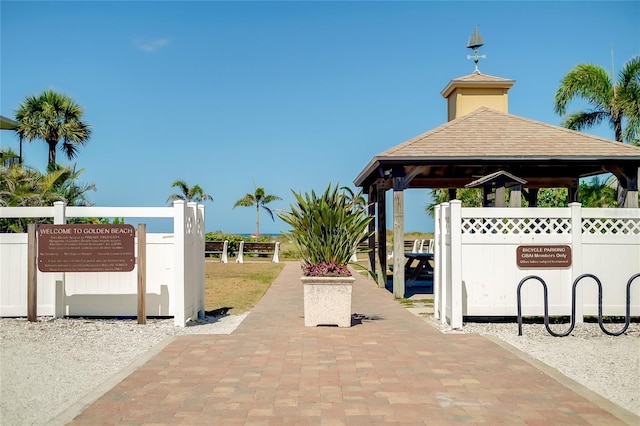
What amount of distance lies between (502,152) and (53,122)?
1093 inches

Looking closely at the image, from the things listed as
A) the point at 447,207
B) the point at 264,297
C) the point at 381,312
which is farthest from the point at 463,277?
the point at 264,297

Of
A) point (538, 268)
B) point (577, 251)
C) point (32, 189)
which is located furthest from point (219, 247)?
point (577, 251)

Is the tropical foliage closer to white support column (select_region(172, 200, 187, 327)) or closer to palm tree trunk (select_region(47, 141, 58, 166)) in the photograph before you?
white support column (select_region(172, 200, 187, 327))

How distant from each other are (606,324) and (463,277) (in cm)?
264

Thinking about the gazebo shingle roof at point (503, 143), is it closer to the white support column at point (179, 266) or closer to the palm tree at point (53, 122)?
the white support column at point (179, 266)

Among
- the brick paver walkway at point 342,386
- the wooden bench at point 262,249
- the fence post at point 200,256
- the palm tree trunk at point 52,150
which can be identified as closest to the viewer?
the brick paver walkway at point 342,386

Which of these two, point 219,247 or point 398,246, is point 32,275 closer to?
point 398,246

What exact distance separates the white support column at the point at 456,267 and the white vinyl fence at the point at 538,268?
1.3 inches

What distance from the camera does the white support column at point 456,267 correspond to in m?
9.09

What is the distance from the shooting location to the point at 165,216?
30.8 feet

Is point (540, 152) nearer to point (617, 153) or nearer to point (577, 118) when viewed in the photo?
point (617, 153)

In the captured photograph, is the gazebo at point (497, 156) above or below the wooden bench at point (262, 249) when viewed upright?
above

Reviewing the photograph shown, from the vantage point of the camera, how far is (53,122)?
32781mm

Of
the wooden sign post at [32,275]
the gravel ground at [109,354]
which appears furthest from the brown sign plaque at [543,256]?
the wooden sign post at [32,275]
